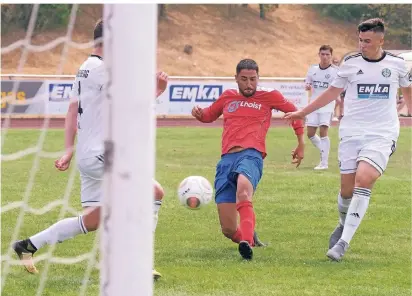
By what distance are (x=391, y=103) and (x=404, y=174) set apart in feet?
22.5

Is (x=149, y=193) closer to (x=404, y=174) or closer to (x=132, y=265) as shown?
(x=132, y=265)

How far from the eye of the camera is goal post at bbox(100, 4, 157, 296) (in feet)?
10.6

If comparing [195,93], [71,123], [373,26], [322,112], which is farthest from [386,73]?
[195,93]

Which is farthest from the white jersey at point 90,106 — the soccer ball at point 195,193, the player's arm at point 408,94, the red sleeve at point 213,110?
the player's arm at point 408,94

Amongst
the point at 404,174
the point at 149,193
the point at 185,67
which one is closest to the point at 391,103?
the point at 149,193

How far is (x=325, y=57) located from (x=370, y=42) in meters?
7.50

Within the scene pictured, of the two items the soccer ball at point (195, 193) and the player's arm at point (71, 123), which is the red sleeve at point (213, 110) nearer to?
the soccer ball at point (195, 193)

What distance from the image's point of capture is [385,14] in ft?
160

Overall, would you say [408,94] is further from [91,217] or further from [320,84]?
[320,84]

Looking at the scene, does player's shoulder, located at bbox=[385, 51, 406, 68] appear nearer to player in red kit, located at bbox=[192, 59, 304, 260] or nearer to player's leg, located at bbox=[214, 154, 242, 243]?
player in red kit, located at bbox=[192, 59, 304, 260]

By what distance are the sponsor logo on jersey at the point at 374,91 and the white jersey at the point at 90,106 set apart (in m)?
2.37

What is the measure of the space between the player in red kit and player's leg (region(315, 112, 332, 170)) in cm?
682

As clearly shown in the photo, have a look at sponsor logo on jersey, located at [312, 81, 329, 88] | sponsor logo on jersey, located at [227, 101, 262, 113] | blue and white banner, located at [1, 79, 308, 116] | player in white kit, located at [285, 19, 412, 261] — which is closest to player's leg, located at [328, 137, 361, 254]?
player in white kit, located at [285, 19, 412, 261]

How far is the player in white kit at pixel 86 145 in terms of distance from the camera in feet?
21.0
